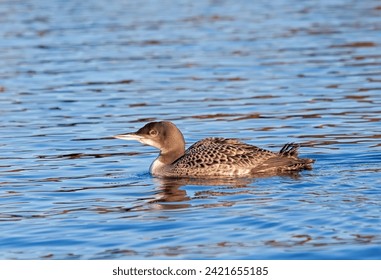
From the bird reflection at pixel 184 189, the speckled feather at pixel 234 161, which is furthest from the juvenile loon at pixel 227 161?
the bird reflection at pixel 184 189

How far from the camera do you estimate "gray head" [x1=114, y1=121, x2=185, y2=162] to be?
12477 millimetres

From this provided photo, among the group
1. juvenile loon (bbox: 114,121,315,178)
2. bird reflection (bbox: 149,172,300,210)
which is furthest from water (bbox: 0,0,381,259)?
juvenile loon (bbox: 114,121,315,178)

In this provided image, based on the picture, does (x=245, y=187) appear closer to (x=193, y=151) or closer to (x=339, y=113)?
(x=193, y=151)

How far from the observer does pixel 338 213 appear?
954 centimetres

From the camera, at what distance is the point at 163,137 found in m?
12.5

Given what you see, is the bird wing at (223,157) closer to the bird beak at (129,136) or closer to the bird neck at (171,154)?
the bird neck at (171,154)

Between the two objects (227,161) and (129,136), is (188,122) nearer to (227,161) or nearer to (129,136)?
(129,136)

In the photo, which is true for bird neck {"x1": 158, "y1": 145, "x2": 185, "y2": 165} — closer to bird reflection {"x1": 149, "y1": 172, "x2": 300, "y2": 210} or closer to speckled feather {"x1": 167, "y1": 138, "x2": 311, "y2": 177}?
speckled feather {"x1": 167, "y1": 138, "x2": 311, "y2": 177}

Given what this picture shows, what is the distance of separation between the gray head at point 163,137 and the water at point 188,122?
40 cm

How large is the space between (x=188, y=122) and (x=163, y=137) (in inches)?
120

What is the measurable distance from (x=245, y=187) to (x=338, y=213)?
6.02ft

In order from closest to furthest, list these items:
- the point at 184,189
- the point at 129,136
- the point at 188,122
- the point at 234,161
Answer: the point at 184,189, the point at 234,161, the point at 129,136, the point at 188,122

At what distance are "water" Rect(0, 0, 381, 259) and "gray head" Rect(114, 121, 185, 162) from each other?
395 millimetres

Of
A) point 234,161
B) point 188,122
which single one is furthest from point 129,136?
point 188,122
